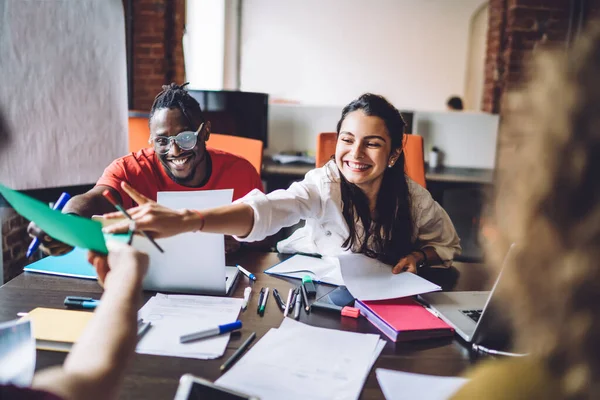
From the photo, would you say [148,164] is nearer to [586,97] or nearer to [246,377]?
[246,377]

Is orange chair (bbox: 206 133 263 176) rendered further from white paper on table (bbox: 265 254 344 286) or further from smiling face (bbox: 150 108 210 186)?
white paper on table (bbox: 265 254 344 286)

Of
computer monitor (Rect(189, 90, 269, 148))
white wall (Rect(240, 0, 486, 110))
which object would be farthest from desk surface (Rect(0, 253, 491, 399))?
white wall (Rect(240, 0, 486, 110))

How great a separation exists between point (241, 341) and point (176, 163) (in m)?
0.90

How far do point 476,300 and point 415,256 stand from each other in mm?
265

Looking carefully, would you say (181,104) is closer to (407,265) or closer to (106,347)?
(407,265)

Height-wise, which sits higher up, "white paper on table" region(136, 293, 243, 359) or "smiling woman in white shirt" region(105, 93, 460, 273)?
"smiling woman in white shirt" region(105, 93, 460, 273)

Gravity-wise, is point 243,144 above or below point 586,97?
below

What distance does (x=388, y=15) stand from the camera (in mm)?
5480

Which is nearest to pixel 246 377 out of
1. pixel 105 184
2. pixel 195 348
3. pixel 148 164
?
pixel 195 348

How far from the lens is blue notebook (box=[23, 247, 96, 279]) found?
4.17ft

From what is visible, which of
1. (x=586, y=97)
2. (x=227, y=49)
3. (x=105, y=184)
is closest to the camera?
(x=586, y=97)

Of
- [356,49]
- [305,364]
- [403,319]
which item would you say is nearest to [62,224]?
[305,364]

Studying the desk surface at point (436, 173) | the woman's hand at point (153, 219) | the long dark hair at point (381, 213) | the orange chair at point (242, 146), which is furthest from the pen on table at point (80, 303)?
the desk surface at point (436, 173)

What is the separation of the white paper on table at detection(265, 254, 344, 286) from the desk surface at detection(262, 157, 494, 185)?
183cm
